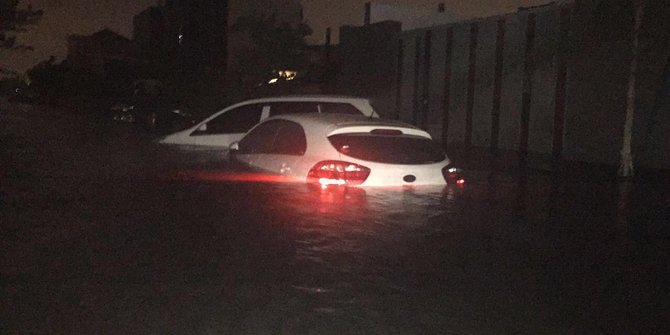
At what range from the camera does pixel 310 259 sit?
26.8 feet

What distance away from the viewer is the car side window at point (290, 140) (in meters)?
10.3

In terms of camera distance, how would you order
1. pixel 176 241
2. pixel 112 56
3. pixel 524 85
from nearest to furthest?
pixel 176 241
pixel 524 85
pixel 112 56

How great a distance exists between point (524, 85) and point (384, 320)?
19.7 metres

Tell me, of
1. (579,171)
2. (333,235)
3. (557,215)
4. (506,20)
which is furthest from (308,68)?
(333,235)

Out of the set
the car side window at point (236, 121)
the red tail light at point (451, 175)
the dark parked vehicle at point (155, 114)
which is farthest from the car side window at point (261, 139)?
the dark parked vehicle at point (155, 114)

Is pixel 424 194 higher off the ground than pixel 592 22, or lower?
lower

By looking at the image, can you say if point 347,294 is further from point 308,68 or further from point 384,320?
point 308,68

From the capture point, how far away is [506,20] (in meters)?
26.4

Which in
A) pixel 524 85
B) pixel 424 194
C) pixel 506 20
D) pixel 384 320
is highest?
pixel 506 20

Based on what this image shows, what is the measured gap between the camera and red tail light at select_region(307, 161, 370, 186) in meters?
9.68

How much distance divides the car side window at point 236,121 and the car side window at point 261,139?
4.03 m

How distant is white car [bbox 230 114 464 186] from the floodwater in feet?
0.61

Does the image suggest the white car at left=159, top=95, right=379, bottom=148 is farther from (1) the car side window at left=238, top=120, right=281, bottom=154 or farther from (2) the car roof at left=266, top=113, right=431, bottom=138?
(2) the car roof at left=266, top=113, right=431, bottom=138

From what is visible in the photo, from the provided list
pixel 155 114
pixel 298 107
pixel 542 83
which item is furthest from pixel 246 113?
pixel 155 114
